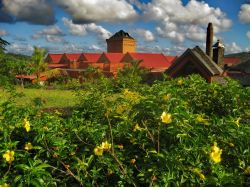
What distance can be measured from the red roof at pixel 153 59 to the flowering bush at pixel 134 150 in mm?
53173

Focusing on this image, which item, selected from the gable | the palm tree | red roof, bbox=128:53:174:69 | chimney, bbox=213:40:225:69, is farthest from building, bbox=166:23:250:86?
red roof, bbox=128:53:174:69

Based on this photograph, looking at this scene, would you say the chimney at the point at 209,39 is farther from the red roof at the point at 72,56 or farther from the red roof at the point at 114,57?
the red roof at the point at 72,56

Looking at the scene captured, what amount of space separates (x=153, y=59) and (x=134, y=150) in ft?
187

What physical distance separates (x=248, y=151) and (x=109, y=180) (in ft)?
4.45

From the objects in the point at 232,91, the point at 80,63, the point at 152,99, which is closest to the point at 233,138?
the point at 152,99

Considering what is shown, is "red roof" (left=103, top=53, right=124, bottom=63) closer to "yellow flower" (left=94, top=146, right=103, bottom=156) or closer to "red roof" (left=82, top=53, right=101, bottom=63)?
"red roof" (left=82, top=53, right=101, bottom=63)

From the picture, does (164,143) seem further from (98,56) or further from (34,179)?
(98,56)

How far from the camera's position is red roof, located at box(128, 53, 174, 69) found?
57.5 meters

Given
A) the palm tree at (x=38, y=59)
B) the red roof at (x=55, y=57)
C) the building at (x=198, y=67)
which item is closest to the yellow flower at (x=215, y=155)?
the building at (x=198, y=67)

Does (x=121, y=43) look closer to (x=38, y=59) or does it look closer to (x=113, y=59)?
(x=113, y=59)

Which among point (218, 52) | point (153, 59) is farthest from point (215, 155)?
point (153, 59)

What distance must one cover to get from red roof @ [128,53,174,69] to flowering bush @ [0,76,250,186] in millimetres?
53173

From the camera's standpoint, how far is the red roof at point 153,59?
2265 inches

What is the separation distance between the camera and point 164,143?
3273mm
